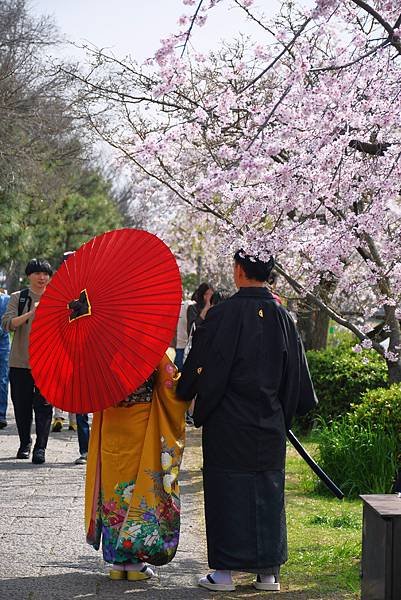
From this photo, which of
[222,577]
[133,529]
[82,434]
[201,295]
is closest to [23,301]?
[82,434]

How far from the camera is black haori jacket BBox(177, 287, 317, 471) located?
5199mm

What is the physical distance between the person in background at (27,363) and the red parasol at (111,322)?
3775 millimetres

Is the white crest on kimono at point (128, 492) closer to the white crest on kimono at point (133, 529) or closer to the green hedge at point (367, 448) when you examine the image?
the white crest on kimono at point (133, 529)

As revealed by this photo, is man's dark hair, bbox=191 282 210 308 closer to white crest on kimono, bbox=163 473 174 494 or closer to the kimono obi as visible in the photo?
the kimono obi

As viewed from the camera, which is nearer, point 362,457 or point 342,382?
point 362,457

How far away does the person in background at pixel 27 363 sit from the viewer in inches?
361

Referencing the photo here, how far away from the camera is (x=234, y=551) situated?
5.20 m

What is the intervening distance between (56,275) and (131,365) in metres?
0.81

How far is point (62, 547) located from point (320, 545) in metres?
1.60

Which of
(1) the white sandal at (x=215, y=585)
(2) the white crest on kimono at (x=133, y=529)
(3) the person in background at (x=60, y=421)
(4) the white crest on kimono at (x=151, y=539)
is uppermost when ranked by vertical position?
(3) the person in background at (x=60, y=421)

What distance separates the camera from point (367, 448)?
26.4 ft

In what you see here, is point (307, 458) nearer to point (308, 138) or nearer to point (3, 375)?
point (308, 138)

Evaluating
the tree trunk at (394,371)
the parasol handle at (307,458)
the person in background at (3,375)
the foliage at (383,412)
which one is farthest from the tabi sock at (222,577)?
the person in background at (3,375)

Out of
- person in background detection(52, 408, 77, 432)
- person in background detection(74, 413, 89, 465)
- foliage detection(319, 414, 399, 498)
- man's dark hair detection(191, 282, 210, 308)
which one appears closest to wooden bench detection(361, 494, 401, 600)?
→ foliage detection(319, 414, 399, 498)
